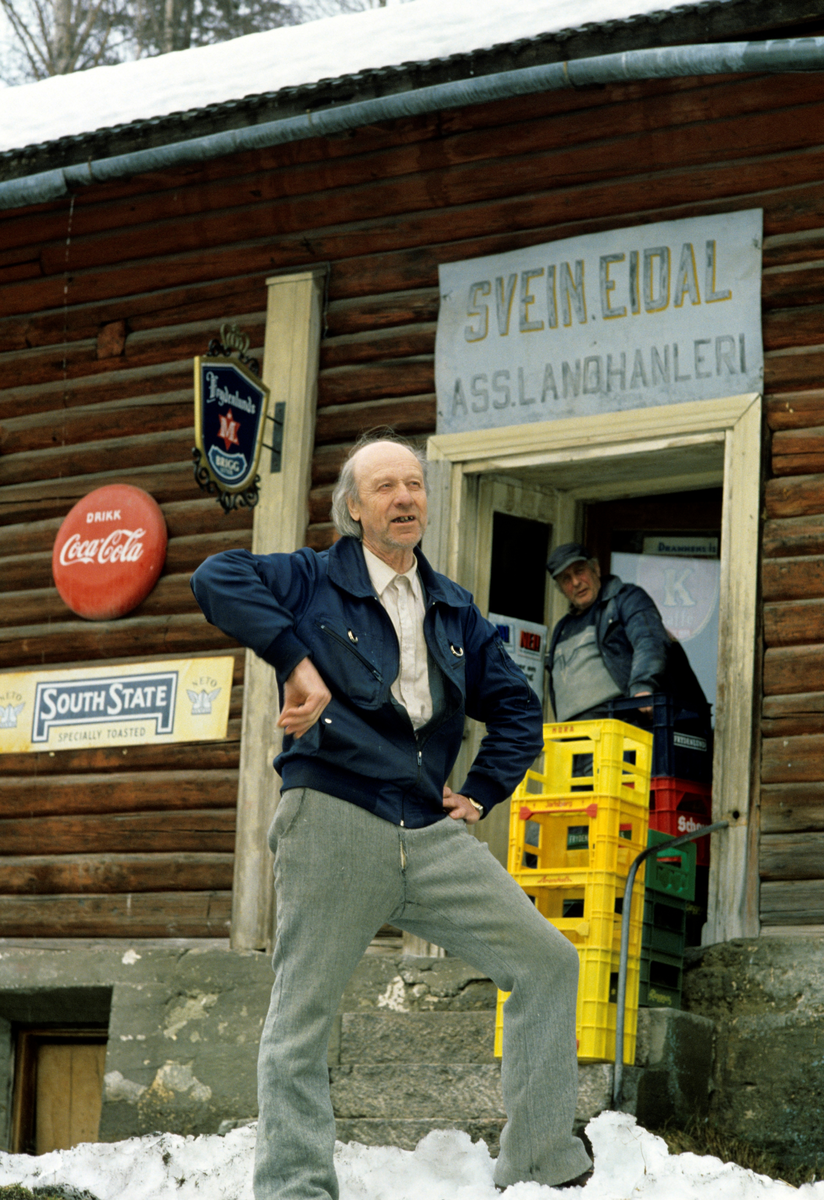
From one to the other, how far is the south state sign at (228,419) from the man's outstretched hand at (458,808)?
324cm

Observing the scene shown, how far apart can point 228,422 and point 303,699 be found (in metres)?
3.64

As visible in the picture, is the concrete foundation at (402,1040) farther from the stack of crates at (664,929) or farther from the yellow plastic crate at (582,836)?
the yellow plastic crate at (582,836)

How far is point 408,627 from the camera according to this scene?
4.08 m

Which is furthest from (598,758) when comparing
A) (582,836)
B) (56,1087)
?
(56,1087)

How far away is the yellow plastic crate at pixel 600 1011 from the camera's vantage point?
530 cm

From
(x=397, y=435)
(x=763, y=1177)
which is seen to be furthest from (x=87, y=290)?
(x=763, y=1177)

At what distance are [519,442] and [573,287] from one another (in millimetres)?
756

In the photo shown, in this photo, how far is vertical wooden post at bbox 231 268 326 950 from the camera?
7.24 metres

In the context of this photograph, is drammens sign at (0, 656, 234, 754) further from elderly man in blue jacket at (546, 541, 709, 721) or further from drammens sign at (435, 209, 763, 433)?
drammens sign at (435, 209, 763, 433)

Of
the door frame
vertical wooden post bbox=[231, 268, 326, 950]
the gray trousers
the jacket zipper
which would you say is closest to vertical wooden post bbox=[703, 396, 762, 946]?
the door frame

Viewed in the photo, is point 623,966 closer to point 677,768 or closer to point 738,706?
point 738,706

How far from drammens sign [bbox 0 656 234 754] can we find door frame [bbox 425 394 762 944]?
1.40m

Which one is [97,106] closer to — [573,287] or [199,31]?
[573,287]

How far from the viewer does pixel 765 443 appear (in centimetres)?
655
